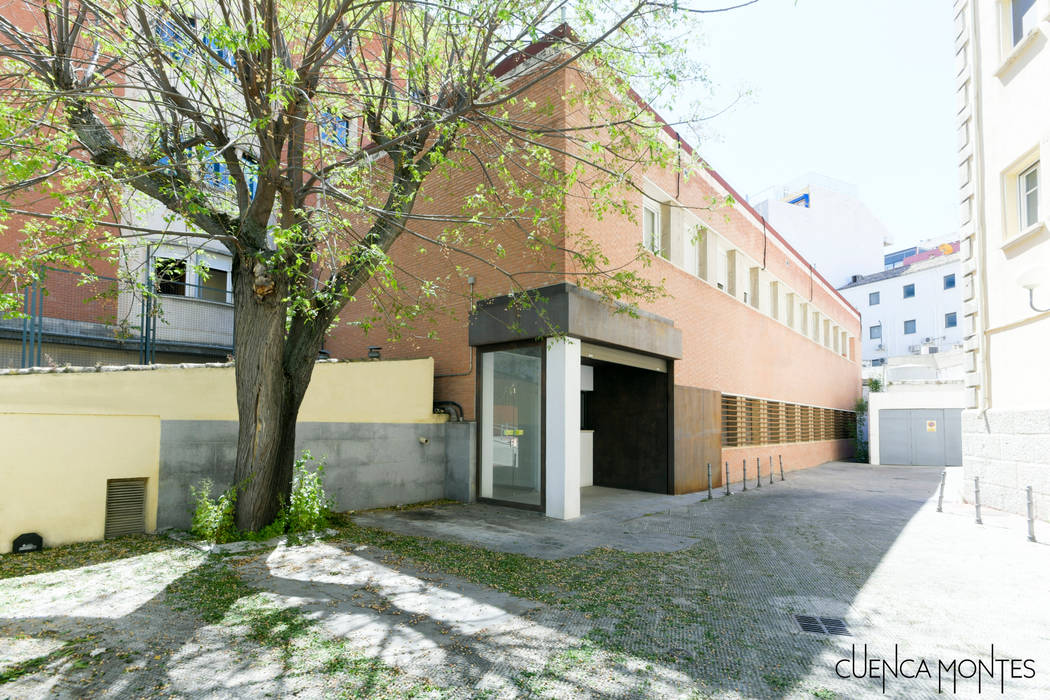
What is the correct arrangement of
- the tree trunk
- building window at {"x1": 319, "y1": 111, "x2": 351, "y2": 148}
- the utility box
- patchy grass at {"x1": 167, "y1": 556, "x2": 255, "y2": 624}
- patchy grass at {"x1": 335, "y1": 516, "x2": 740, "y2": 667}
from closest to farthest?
1. patchy grass at {"x1": 335, "y1": 516, "x2": 740, "y2": 667}
2. patchy grass at {"x1": 167, "y1": 556, "x2": 255, "y2": 624}
3. the utility box
4. the tree trunk
5. building window at {"x1": 319, "y1": 111, "x2": 351, "y2": 148}

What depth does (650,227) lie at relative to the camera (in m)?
13.8

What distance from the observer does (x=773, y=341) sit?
20609 mm

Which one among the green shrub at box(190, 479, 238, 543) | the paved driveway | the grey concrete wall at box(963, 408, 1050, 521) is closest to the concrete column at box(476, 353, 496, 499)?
the paved driveway

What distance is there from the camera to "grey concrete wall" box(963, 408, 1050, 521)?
9.80 meters

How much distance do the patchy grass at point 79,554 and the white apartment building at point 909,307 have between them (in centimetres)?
4650

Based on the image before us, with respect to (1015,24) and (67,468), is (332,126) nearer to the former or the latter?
(67,468)

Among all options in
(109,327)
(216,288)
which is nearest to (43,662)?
(109,327)

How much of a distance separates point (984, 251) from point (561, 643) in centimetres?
1192

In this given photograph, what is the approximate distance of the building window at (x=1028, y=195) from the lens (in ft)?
34.9

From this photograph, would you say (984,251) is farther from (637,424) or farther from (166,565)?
(166,565)

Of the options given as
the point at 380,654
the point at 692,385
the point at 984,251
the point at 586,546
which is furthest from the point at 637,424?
the point at 380,654

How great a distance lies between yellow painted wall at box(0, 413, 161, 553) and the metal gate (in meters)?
28.7

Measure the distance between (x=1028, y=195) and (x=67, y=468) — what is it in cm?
1503

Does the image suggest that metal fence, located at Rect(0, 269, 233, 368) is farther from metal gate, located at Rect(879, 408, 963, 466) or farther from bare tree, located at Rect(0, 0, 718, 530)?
metal gate, located at Rect(879, 408, 963, 466)
